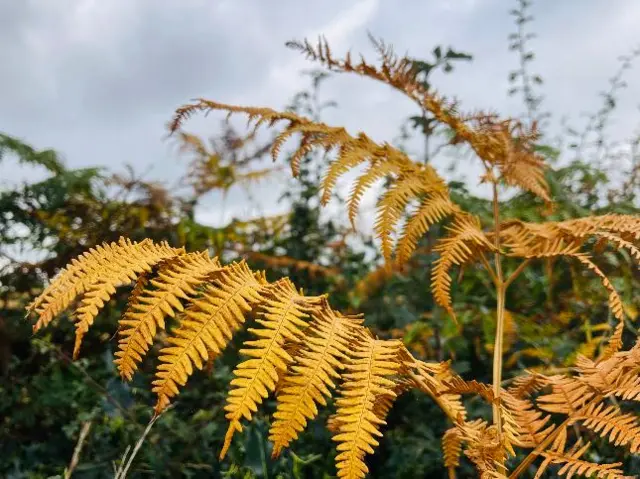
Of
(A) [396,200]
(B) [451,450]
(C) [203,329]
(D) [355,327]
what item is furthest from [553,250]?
(C) [203,329]

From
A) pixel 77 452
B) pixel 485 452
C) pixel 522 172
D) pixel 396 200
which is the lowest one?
pixel 77 452

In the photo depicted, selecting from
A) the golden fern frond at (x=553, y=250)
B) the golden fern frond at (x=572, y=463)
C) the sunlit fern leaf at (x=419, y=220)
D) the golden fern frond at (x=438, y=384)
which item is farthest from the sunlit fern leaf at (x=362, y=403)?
the golden fern frond at (x=553, y=250)

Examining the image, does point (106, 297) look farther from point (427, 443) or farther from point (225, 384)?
point (225, 384)

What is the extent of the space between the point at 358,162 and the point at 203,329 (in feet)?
2.67

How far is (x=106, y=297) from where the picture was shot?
31.4 inches

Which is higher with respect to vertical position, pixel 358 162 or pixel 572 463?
pixel 358 162

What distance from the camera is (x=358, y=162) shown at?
1.51 meters

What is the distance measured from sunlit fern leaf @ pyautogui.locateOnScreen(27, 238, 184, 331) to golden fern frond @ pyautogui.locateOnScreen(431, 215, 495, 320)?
0.61m

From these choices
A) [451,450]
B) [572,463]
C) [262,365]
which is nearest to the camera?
[262,365]

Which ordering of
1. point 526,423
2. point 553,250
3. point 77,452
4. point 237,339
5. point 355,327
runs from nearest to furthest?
point 355,327 < point 526,423 < point 553,250 < point 77,452 < point 237,339

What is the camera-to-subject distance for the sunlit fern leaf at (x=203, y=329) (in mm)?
756

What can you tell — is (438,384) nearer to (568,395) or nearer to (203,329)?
(568,395)

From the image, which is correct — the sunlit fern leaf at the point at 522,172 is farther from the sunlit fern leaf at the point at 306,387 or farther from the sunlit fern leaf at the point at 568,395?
the sunlit fern leaf at the point at 306,387

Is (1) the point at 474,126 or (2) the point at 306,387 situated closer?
(2) the point at 306,387
